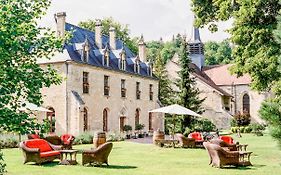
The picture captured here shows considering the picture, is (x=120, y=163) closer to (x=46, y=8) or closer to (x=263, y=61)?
(x=263, y=61)

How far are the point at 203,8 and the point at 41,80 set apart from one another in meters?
19.6

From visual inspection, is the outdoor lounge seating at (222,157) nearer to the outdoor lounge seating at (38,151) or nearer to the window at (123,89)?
the outdoor lounge seating at (38,151)

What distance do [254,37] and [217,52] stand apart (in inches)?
3327

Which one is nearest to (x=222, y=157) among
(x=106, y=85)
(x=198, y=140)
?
(x=198, y=140)

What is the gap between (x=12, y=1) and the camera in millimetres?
5973

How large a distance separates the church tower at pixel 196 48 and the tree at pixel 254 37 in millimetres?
44900

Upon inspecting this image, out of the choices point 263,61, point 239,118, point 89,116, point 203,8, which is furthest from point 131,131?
point 263,61

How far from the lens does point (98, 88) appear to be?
37.8 m

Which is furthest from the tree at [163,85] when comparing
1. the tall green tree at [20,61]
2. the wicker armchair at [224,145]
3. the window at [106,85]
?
the tall green tree at [20,61]

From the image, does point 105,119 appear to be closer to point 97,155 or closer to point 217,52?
point 97,155

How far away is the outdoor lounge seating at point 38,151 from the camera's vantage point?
1588 centimetres

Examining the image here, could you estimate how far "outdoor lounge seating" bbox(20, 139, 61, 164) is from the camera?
15.9 metres

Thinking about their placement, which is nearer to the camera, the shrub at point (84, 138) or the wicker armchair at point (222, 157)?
the wicker armchair at point (222, 157)

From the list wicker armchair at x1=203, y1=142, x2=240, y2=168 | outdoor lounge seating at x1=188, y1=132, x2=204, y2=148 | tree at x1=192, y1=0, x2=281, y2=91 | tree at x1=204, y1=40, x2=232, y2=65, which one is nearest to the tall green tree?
wicker armchair at x1=203, y1=142, x2=240, y2=168
